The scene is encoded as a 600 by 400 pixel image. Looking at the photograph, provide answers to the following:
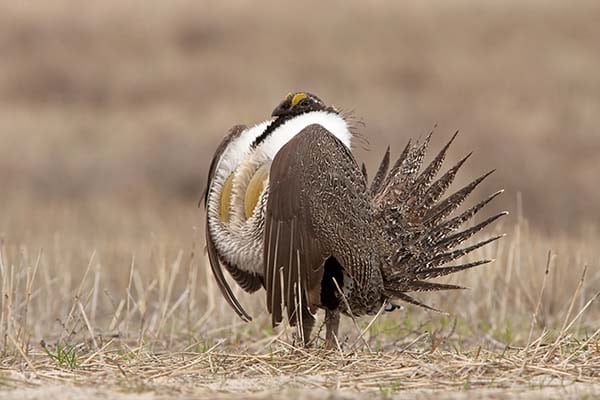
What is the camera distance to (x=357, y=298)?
16.9ft

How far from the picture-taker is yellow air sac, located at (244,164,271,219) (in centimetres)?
496

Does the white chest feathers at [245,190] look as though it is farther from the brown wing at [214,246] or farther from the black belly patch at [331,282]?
the black belly patch at [331,282]

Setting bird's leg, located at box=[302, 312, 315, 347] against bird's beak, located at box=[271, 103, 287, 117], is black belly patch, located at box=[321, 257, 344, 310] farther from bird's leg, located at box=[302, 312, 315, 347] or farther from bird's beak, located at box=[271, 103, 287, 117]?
bird's beak, located at box=[271, 103, 287, 117]

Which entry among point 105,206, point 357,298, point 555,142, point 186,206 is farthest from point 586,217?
point 357,298

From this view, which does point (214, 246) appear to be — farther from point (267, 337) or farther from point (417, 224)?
point (267, 337)

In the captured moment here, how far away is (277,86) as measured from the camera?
704 inches

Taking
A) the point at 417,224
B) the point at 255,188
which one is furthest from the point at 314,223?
the point at 417,224

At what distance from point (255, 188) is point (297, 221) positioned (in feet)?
1.18

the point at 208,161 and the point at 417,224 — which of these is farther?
the point at 208,161

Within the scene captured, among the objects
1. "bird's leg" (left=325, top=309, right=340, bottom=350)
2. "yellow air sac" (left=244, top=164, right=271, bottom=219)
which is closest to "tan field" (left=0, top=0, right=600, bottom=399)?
"bird's leg" (left=325, top=309, right=340, bottom=350)

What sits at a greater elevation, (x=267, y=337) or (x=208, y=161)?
(x=208, y=161)

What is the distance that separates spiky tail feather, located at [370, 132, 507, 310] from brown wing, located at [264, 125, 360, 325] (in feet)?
2.03

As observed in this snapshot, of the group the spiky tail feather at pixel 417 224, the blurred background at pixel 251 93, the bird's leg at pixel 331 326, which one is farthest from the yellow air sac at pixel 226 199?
the blurred background at pixel 251 93

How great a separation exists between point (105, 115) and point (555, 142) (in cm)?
661
